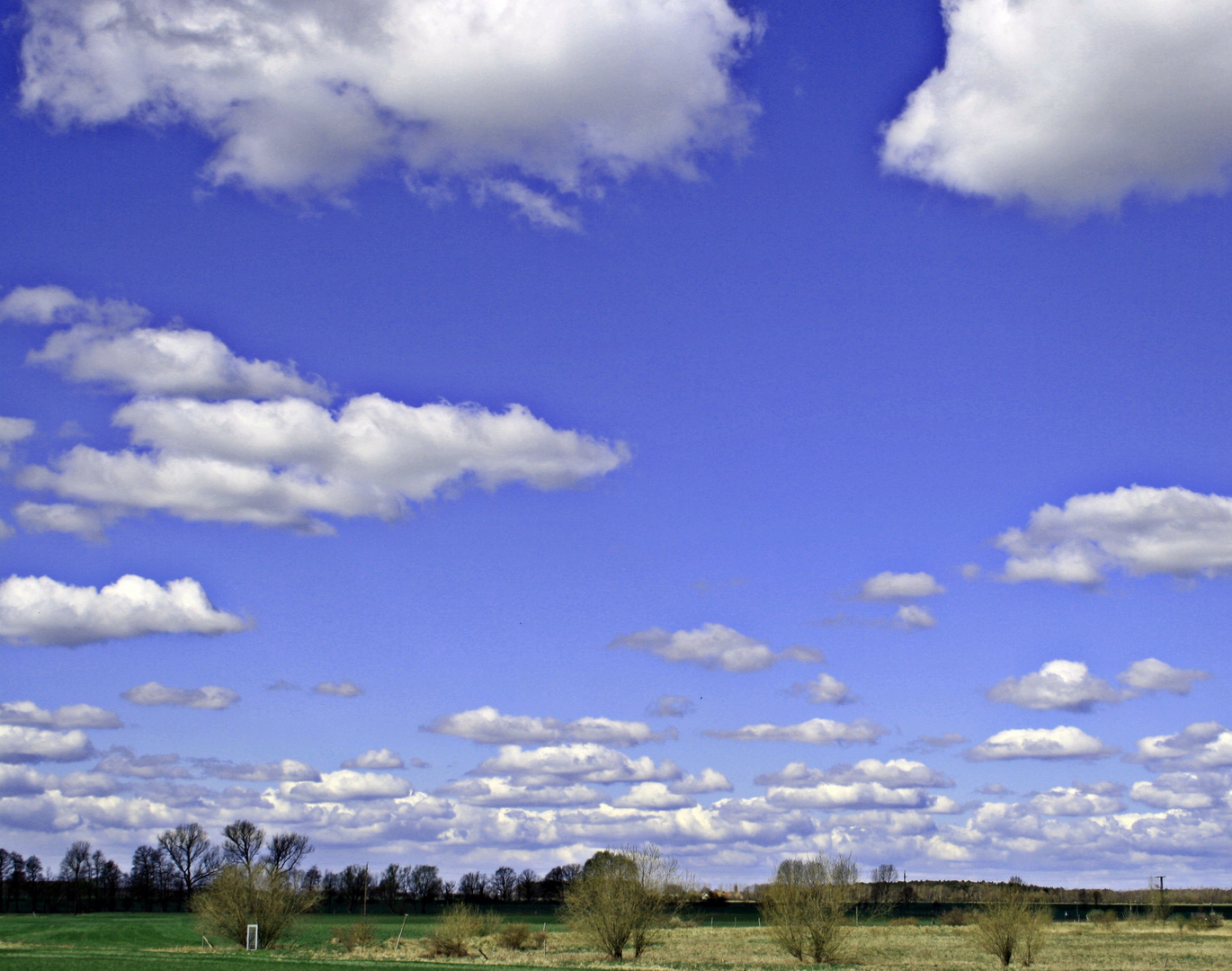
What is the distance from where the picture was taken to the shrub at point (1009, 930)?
63344 mm

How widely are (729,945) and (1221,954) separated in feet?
107

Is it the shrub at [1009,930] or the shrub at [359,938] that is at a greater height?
the shrub at [1009,930]

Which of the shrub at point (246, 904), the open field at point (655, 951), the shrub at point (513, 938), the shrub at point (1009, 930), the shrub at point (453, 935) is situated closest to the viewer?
the open field at point (655, 951)

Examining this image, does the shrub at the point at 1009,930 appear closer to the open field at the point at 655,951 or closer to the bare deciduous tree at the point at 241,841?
the open field at the point at 655,951

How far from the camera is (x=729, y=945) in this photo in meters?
83.4

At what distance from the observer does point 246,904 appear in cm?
7675

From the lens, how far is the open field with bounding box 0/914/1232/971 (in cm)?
5750

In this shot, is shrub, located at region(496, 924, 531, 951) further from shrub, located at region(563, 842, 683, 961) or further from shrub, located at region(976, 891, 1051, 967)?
shrub, located at region(976, 891, 1051, 967)

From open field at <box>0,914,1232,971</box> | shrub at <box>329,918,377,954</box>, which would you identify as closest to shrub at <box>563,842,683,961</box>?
open field at <box>0,914,1232,971</box>

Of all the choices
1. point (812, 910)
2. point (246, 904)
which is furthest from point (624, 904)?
point (246, 904)

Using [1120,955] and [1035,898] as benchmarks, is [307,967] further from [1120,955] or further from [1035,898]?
[1120,955]

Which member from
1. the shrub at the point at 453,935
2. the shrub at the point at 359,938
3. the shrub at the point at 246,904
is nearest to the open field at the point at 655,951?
the shrub at the point at 359,938

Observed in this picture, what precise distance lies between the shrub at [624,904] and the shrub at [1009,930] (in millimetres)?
17661

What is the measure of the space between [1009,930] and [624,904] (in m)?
21.6
